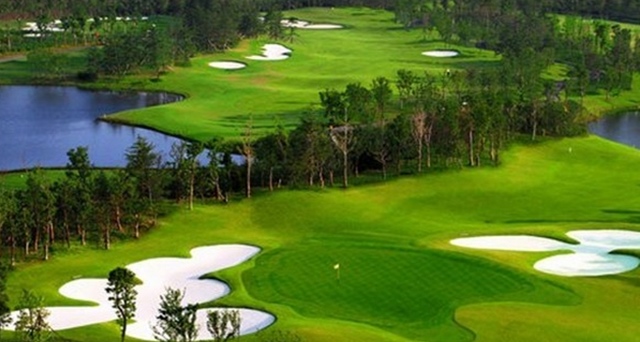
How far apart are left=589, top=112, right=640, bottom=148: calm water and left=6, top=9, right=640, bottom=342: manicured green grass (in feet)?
41.2

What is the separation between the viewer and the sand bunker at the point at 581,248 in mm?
58781

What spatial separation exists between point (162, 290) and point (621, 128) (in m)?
76.5

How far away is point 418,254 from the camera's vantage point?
197 ft

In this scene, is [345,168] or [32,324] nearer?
[32,324]

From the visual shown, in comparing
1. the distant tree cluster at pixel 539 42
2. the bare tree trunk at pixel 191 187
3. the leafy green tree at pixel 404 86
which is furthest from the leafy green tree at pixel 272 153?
the leafy green tree at pixel 404 86

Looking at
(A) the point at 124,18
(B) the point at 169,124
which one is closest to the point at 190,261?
(B) the point at 169,124

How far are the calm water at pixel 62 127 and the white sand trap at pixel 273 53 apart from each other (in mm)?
28132

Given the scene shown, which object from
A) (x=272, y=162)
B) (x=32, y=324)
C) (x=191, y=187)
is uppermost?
(x=32, y=324)

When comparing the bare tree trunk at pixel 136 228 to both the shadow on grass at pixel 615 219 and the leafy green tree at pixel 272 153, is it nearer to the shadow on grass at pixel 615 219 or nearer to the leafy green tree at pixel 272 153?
the leafy green tree at pixel 272 153

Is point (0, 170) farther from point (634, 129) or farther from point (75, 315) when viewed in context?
point (634, 129)

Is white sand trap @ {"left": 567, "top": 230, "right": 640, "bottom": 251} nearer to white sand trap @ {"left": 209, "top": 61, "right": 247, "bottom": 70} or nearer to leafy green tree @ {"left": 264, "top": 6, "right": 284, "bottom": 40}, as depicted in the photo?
white sand trap @ {"left": 209, "top": 61, "right": 247, "bottom": 70}

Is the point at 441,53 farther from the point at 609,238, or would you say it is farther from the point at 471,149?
the point at 609,238

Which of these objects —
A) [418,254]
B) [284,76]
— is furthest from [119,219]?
[284,76]

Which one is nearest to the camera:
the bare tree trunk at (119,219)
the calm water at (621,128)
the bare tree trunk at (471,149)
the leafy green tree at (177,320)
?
the leafy green tree at (177,320)
